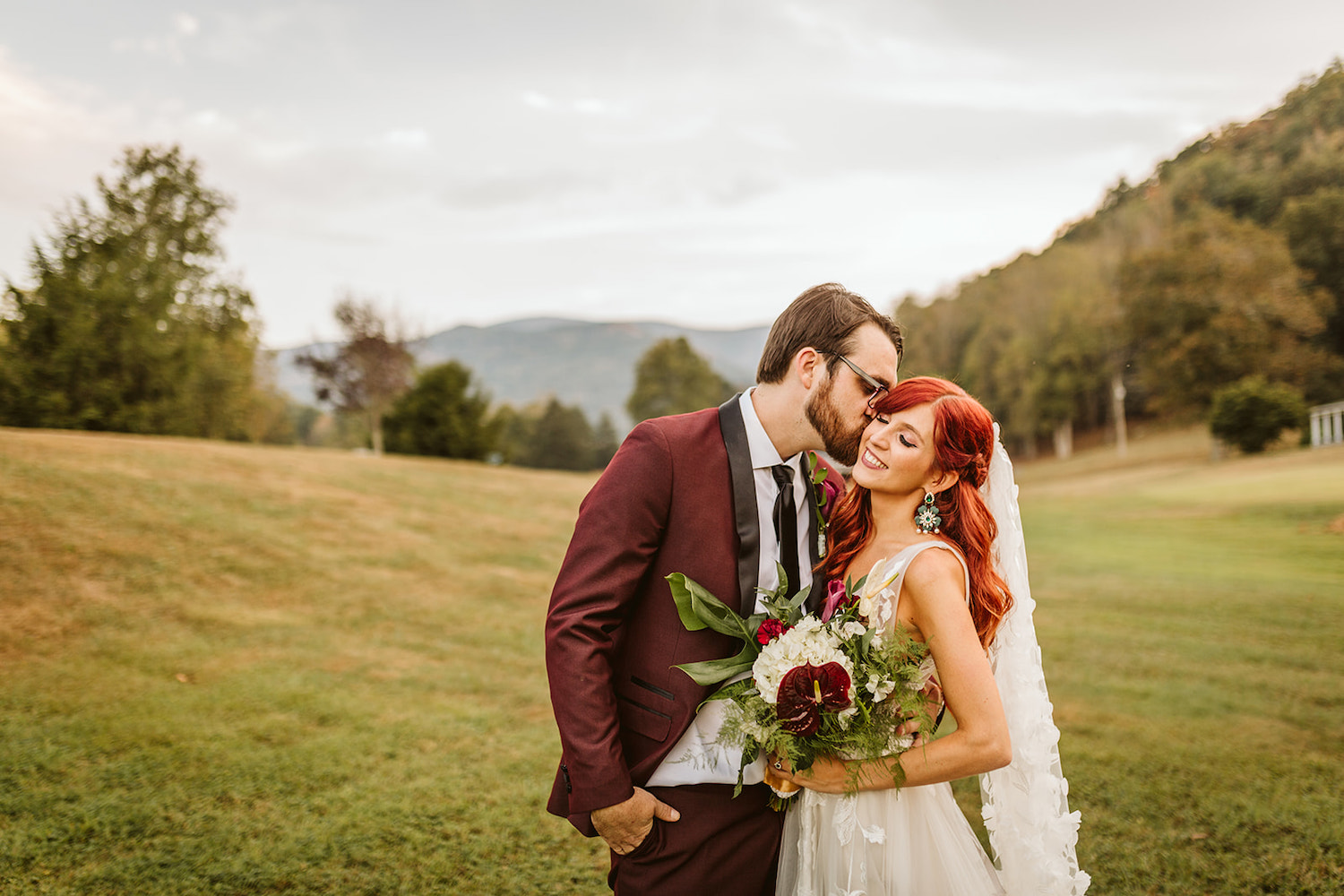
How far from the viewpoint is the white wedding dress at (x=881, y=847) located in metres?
2.40

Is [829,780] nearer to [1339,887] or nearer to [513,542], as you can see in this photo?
[1339,887]

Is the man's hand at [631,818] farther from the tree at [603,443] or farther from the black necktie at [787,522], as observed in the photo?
the tree at [603,443]

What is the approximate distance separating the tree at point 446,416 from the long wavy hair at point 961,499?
3260 centimetres

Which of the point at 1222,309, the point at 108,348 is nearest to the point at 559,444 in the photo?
the point at 108,348

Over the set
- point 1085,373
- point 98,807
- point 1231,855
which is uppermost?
point 1085,373

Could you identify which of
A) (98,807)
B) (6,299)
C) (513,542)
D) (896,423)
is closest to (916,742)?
(896,423)

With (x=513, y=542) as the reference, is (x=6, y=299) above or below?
above

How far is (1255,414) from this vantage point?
27156 millimetres

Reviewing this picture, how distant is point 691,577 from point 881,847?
106 centimetres

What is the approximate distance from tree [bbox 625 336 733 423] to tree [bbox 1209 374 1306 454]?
34.9 meters

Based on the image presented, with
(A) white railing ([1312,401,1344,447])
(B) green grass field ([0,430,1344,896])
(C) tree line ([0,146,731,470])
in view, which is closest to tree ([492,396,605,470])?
(C) tree line ([0,146,731,470])

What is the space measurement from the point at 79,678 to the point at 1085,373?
52.7m

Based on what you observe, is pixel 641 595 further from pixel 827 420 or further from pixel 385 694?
pixel 385 694

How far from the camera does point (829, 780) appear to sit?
2275 mm
